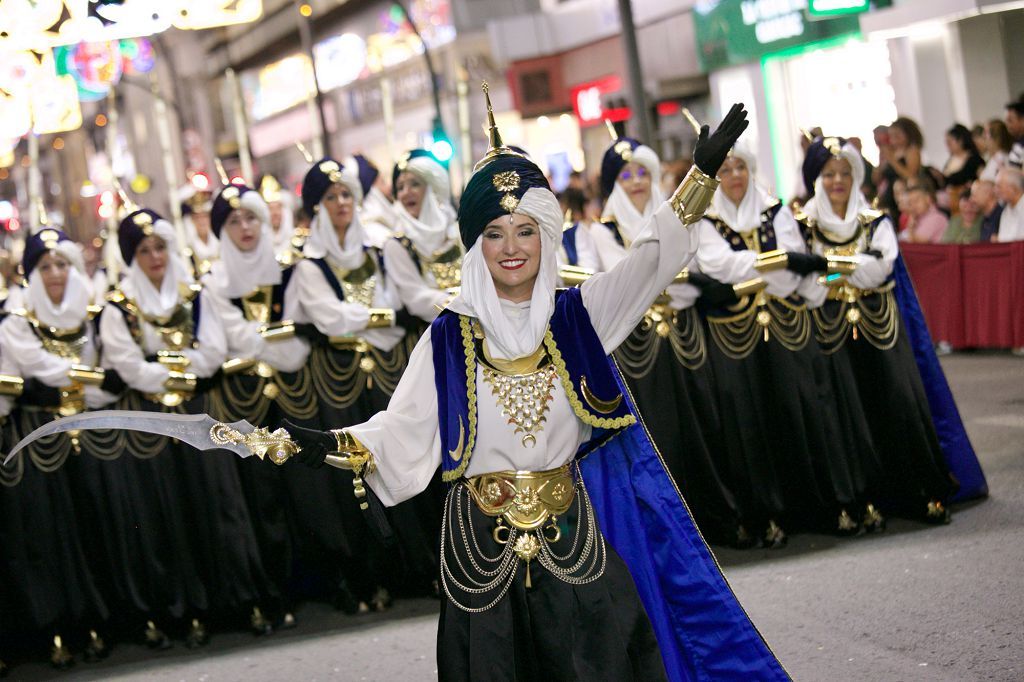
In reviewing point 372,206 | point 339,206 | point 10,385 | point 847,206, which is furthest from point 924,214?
point 10,385

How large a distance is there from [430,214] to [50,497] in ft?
8.38

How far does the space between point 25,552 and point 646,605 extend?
4243mm

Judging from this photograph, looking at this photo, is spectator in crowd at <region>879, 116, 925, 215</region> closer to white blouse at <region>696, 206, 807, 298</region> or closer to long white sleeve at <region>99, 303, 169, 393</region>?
white blouse at <region>696, 206, 807, 298</region>

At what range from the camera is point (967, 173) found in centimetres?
1288

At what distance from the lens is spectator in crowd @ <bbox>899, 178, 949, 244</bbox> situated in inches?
510

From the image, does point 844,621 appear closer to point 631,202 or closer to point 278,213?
point 631,202

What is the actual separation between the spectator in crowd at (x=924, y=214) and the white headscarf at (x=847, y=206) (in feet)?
19.2

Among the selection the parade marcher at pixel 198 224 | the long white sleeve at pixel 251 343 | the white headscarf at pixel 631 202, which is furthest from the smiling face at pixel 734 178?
the parade marcher at pixel 198 224

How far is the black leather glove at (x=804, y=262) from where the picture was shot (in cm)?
709

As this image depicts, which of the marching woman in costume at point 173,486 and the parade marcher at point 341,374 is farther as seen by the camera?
the parade marcher at point 341,374

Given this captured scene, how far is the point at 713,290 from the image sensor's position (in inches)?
285

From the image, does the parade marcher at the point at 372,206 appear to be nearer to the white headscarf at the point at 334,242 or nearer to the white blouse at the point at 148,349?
the white headscarf at the point at 334,242

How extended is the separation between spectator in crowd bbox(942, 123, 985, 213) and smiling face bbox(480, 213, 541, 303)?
957 cm

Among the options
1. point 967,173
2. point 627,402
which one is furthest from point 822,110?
point 627,402
